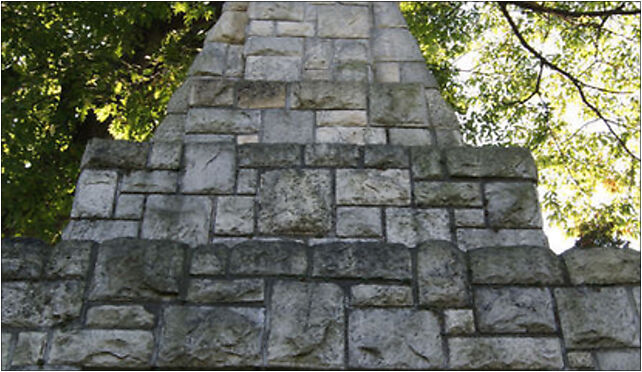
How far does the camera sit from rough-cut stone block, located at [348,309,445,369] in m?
2.72

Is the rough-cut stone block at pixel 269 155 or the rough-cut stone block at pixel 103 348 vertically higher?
the rough-cut stone block at pixel 269 155

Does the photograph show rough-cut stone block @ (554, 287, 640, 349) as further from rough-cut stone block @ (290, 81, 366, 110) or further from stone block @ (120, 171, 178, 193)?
stone block @ (120, 171, 178, 193)

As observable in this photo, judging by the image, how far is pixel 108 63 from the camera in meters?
6.88

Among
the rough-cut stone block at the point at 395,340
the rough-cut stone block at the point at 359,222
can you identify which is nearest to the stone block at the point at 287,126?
the rough-cut stone block at the point at 359,222

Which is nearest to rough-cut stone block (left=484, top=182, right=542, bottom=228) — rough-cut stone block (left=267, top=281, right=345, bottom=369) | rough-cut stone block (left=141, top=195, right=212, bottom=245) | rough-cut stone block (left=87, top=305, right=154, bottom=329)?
rough-cut stone block (left=267, top=281, right=345, bottom=369)

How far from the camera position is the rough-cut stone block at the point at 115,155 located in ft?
10.8

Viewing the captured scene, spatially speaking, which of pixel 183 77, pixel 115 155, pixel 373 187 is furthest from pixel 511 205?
pixel 183 77

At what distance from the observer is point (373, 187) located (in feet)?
10.6

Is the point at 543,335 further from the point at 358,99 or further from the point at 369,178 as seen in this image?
the point at 358,99

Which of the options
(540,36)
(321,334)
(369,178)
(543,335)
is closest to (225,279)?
(321,334)

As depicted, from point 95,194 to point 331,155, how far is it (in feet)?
4.34

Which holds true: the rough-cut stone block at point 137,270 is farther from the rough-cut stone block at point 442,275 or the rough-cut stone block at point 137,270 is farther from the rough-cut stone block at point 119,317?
the rough-cut stone block at point 442,275

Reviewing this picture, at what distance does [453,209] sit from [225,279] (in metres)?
1.28

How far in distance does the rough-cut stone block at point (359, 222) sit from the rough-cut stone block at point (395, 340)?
1.51ft
